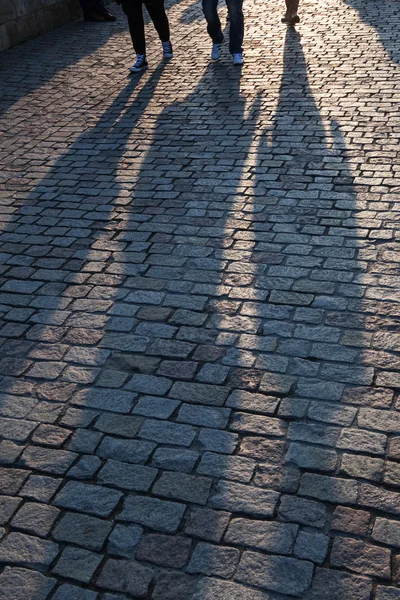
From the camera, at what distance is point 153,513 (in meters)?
3.26

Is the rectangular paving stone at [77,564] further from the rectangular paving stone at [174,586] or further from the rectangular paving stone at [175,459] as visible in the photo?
the rectangular paving stone at [175,459]

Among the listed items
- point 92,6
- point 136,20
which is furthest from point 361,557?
point 92,6

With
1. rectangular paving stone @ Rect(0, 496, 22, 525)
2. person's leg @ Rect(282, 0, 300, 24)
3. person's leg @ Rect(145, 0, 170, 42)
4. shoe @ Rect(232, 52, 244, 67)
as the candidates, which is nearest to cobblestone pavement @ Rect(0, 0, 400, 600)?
rectangular paving stone @ Rect(0, 496, 22, 525)

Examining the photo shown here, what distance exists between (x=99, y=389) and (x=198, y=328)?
784mm

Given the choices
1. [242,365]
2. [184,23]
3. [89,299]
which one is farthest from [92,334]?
[184,23]

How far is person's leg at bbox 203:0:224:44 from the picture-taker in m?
10.1

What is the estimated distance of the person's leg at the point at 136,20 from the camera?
31.6ft

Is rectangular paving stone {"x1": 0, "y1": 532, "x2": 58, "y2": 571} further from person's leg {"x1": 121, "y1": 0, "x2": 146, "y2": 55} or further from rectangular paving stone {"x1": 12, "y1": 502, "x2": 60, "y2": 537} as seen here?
person's leg {"x1": 121, "y1": 0, "x2": 146, "y2": 55}

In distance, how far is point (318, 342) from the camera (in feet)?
14.1

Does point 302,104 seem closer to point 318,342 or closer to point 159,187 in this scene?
point 159,187

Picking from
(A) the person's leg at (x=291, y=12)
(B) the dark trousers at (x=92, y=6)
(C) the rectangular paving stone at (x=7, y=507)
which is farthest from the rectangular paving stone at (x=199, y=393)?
(B) the dark trousers at (x=92, y=6)

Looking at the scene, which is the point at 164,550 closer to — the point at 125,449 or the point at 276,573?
the point at 276,573

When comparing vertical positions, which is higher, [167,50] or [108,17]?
[108,17]

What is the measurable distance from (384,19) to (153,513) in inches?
438
